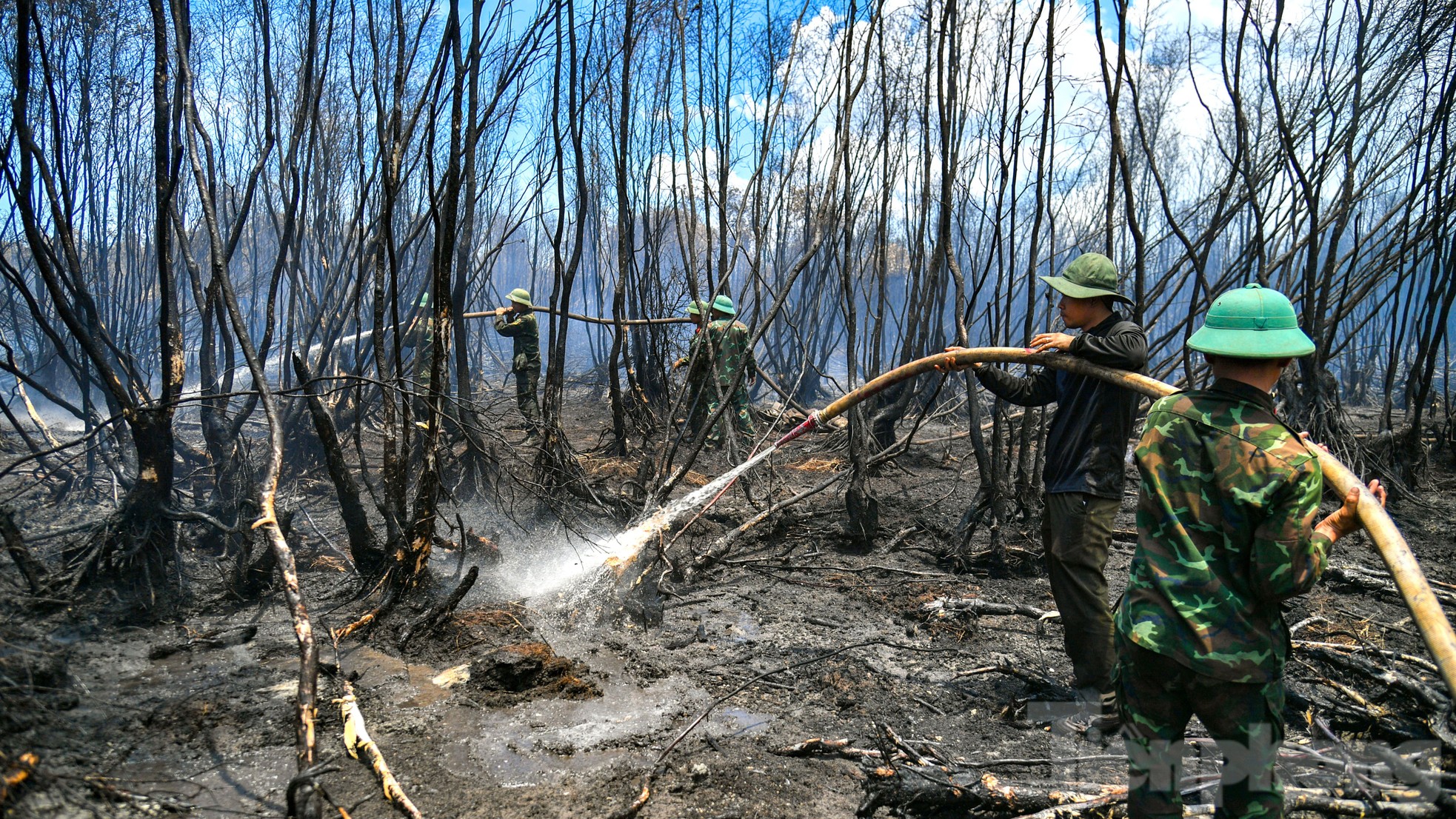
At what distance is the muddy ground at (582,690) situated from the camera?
2.50 meters

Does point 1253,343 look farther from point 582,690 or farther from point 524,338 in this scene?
point 524,338

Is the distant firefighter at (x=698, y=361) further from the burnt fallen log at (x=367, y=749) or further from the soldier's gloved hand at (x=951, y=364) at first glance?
the burnt fallen log at (x=367, y=749)

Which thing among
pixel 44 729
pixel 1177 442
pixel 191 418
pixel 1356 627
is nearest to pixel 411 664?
pixel 44 729

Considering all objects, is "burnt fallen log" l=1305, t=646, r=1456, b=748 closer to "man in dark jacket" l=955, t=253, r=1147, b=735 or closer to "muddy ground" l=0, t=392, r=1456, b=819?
"muddy ground" l=0, t=392, r=1456, b=819

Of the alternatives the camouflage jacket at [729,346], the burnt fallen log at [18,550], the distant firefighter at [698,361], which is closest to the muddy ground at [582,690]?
the burnt fallen log at [18,550]

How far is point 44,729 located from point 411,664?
147 cm

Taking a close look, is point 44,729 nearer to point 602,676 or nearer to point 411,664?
point 411,664

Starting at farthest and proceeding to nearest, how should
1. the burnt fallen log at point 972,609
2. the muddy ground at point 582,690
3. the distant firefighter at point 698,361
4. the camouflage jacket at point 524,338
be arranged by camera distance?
the camouflage jacket at point 524,338 → the distant firefighter at point 698,361 → the burnt fallen log at point 972,609 → the muddy ground at point 582,690

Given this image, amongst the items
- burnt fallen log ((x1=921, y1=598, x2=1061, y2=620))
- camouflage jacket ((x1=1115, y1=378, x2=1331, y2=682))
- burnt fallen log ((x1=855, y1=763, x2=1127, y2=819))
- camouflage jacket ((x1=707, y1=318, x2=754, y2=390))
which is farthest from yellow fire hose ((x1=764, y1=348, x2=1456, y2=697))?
camouflage jacket ((x1=707, y1=318, x2=754, y2=390))

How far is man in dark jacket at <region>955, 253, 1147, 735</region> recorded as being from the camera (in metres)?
3.07

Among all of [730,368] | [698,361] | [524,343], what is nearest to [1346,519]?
[698,361]

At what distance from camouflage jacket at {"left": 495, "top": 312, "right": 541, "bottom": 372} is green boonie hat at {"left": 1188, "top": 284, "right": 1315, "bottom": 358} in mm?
8177

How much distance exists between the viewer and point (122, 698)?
3.09 meters

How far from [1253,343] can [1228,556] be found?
0.52 metres
